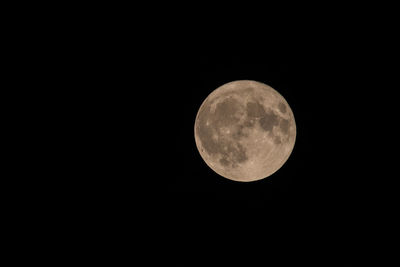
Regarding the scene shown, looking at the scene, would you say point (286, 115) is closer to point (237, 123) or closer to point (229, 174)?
point (237, 123)

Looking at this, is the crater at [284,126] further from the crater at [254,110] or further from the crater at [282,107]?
the crater at [254,110]

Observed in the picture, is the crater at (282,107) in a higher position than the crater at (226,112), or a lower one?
higher

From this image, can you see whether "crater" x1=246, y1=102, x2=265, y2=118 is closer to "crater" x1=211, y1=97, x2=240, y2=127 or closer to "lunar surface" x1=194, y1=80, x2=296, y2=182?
"lunar surface" x1=194, y1=80, x2=296, y2=182

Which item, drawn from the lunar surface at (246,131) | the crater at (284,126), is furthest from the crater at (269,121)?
the crater at (284,126)

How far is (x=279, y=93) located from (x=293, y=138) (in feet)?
2.94

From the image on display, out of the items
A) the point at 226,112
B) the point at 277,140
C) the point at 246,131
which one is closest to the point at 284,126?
the point at 277,140

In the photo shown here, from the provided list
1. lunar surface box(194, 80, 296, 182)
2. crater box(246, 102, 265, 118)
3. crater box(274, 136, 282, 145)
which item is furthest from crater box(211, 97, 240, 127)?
crater box(274, 136, 282, 145)

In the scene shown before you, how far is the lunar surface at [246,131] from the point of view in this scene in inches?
204

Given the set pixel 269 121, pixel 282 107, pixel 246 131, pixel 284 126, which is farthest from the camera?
pixel 282 107

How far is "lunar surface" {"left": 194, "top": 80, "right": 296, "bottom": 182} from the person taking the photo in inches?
204

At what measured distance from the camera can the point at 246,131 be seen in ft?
16.8

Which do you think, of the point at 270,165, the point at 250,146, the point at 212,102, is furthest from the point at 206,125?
the point at 270,165

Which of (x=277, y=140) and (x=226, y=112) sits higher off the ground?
(x=226, y=112)

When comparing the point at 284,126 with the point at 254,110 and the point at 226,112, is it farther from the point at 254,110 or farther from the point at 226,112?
the point at 226,112
